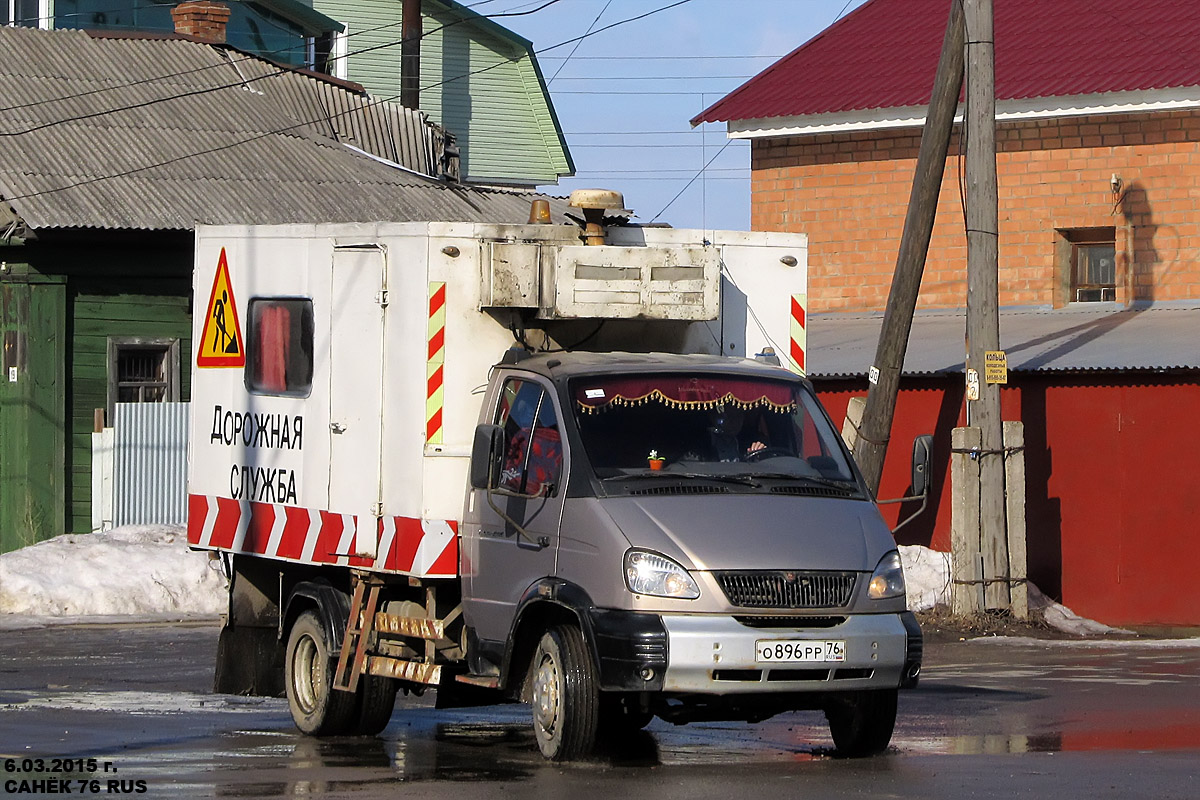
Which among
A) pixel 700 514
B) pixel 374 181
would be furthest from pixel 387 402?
pixel 374 181

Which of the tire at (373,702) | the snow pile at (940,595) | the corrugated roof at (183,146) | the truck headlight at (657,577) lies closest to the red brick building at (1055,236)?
the snow pile at (940,595)

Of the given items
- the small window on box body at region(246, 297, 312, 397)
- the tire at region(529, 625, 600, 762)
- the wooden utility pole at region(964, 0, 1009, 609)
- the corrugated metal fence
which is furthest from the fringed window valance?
the corrugated metal fence

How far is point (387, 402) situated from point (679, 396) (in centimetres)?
176

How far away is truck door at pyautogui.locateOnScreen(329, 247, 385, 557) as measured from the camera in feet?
38.0

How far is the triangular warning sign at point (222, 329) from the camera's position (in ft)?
42.9

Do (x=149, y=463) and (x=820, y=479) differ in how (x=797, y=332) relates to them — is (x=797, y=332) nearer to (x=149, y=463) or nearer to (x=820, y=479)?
(x=820, y=479)

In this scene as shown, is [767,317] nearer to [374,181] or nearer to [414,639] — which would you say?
[414,639]

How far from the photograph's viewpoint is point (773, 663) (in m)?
9.79

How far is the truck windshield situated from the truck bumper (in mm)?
964

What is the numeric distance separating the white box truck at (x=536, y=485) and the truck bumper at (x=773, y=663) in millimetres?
11

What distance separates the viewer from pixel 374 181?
29.4 meters

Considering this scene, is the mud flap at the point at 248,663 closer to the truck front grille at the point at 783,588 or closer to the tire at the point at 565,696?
the tire at the point at 565,696

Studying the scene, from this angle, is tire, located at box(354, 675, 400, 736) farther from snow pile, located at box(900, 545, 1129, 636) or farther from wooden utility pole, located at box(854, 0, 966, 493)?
snow pile, located at box(900, 545, 1129, 636)

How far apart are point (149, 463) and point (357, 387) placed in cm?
1373
